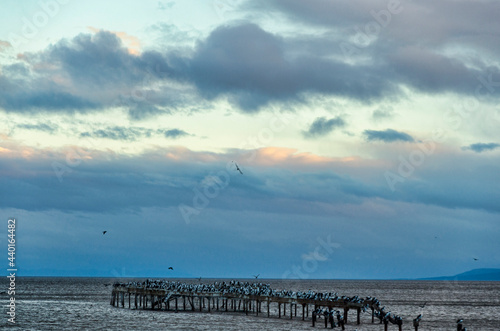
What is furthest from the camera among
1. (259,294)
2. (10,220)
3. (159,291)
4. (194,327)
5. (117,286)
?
(117,286)

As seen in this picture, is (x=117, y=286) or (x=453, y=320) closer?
(x=453, y=320)

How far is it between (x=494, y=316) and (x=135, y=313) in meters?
45.5

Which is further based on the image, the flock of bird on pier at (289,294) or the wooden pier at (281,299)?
the wooden pier at (281,299)

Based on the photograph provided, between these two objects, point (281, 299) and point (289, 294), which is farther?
point (289, 294)

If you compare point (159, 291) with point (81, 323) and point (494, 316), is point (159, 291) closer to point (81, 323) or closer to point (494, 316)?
point (81, 323)

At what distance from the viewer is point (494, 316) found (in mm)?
77312

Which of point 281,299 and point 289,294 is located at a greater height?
point 289,294

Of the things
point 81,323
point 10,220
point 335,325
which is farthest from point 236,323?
point 10,220

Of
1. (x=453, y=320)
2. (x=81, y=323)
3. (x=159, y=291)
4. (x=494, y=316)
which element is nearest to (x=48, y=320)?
(x=81, y=323)

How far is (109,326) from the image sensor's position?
6053 cm

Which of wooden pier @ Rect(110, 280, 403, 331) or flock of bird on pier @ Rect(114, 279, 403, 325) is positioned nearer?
flock of bird on pier @ Rect(114, 279, 403, 325)

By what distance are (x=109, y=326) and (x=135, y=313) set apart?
17.3 meters

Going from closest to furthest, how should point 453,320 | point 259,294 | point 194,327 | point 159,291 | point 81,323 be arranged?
point 194,327 → point 81,323 → point 453,320 → point 259,294 → point 159,291

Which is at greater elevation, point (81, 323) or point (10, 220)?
point (10, 220)
